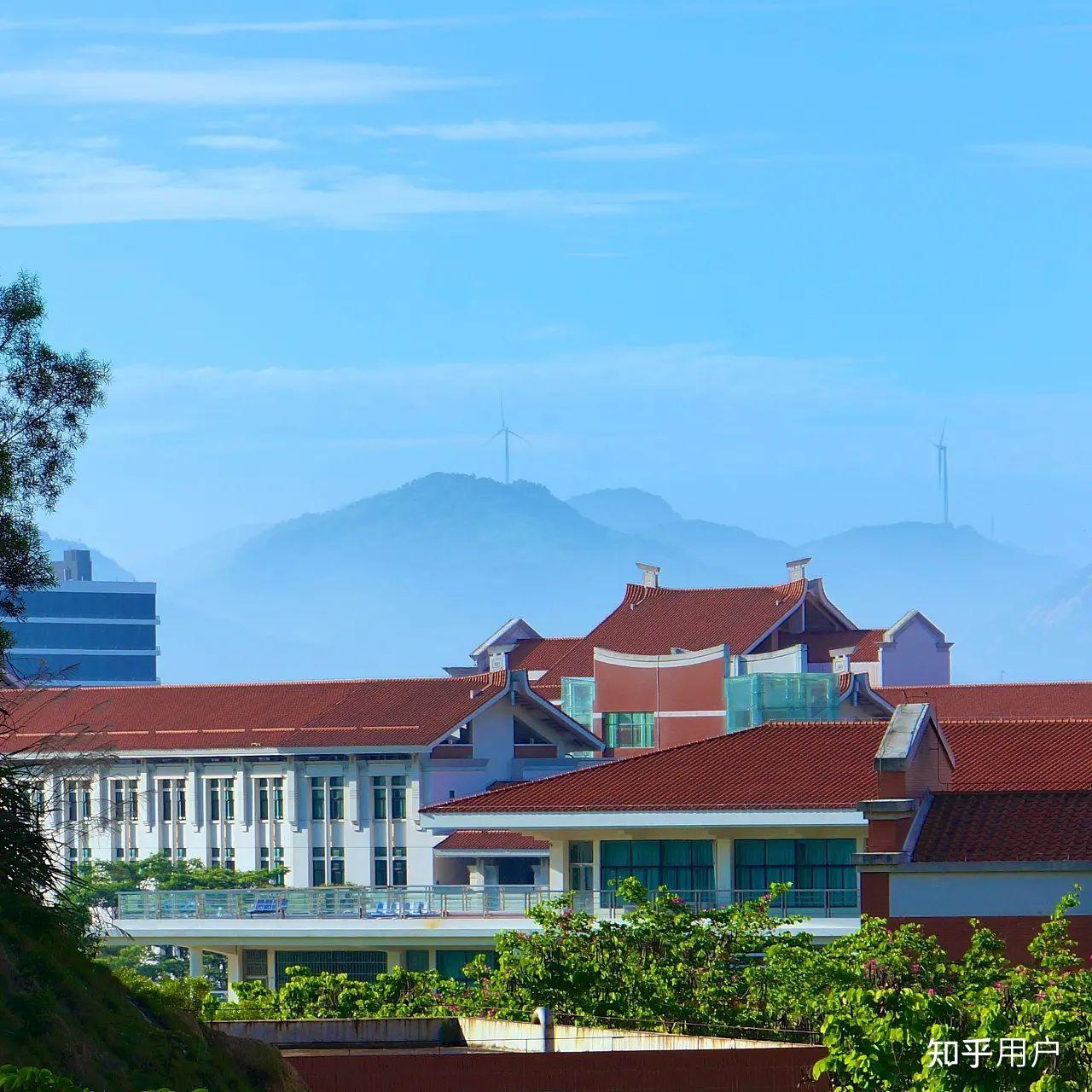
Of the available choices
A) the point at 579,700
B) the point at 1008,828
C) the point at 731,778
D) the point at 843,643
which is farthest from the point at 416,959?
the point at 843,643

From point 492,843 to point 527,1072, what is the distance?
49.8m

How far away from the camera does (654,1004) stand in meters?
33.7

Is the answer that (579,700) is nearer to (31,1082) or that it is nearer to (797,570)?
(797,570)

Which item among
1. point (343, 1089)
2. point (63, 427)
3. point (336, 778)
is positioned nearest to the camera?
point (343, 1089)

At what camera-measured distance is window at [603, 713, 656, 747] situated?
84.2 meters

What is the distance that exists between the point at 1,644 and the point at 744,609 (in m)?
77.7

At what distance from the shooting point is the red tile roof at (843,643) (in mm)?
106125

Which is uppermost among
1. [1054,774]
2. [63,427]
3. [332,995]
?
[63,427]

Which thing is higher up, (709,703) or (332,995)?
(709,703)

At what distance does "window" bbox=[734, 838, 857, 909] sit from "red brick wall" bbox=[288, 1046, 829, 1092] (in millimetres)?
22132

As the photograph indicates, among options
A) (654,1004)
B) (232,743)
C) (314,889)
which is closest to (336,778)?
(232,743)

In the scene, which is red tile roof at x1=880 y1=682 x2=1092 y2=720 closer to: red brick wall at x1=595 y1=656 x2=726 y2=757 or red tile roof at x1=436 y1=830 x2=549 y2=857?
red brick wall at x1=595 y1=656 x2=726 y2=757

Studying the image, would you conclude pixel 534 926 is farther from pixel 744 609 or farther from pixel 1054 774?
pixel 744 609

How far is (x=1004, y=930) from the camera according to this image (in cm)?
3922
